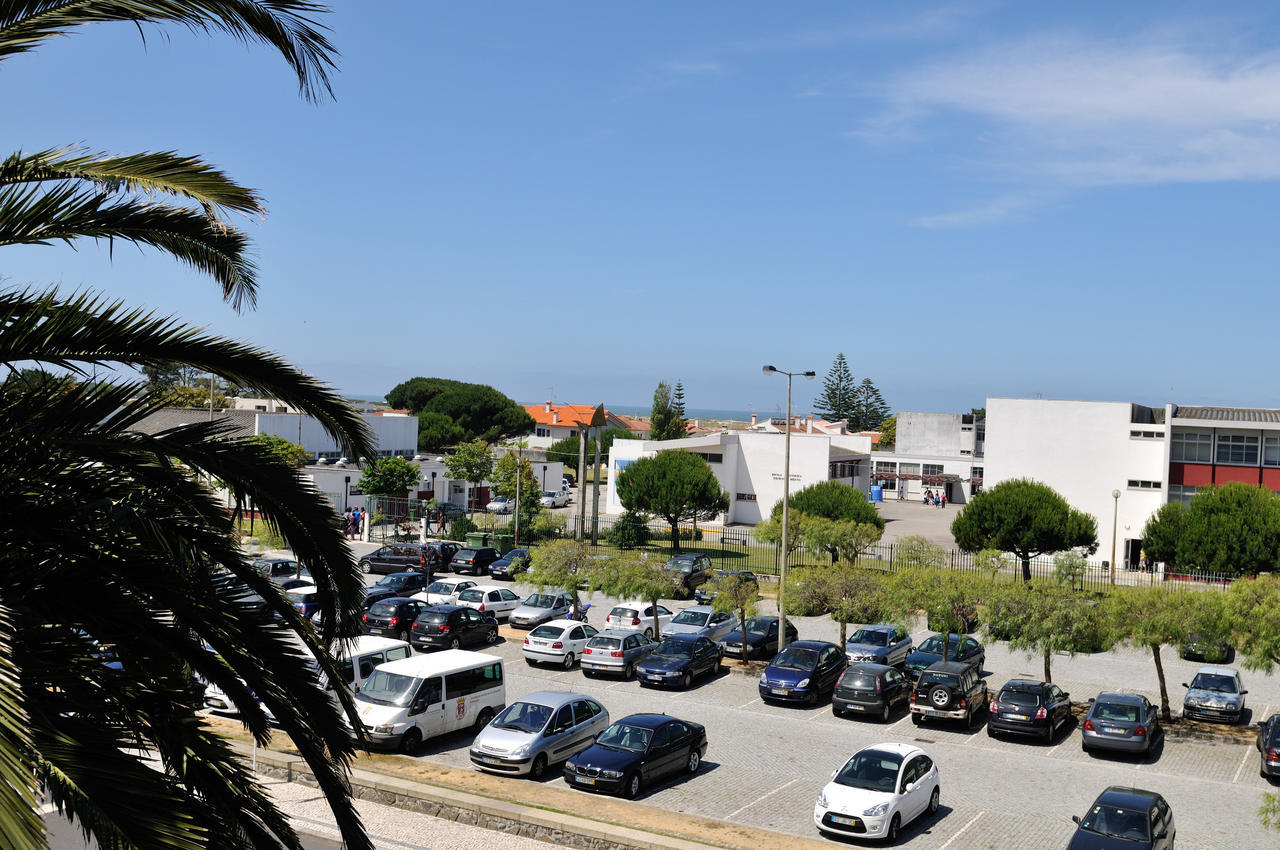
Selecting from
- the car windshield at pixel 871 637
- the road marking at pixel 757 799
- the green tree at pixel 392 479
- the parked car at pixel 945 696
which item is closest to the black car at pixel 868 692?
the parked car at pixel 945 696

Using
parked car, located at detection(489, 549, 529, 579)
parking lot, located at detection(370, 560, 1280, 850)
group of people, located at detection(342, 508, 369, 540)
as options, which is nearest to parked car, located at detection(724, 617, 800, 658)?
parking lot, located at detection(370, 560, 1280, 850)

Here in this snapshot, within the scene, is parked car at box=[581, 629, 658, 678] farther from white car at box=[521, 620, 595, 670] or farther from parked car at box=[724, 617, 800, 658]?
parked car at box=[724, 617, 800, 658]

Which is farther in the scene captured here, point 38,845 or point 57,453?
point 57,453

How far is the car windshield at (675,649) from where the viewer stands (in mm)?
29719

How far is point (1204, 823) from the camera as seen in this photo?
19531mm

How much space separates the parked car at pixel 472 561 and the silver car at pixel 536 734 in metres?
24.8

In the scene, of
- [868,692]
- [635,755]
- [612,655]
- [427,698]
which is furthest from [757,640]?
[635,755]

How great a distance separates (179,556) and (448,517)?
55637 mm

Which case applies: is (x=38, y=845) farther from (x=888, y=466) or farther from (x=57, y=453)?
(x=888, y=466)

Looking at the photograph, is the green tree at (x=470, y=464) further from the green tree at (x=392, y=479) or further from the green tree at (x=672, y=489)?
the green tree at (x=672, y=489)

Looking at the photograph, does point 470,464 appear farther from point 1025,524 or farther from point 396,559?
point 1025,524

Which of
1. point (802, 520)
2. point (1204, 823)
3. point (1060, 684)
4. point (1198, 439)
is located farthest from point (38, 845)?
point (1198, 439)

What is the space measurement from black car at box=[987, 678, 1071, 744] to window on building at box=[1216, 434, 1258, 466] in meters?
34.4

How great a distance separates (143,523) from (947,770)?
20.5m
